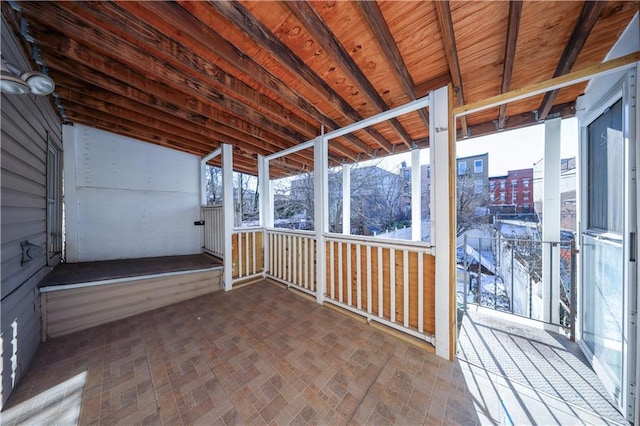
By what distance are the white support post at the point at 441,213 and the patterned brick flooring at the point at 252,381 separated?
1.06ft

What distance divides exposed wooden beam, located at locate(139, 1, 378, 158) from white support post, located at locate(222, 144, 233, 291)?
175 centimetres

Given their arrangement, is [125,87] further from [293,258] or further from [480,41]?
[480,41]

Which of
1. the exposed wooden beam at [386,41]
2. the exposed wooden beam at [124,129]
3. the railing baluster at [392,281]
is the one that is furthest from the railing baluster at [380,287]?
the exposed wooden beam at [124,129]

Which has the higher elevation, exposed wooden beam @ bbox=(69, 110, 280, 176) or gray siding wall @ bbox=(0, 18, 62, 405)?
exposed wooden beam @ bbox=(69, 110, 280, 176)

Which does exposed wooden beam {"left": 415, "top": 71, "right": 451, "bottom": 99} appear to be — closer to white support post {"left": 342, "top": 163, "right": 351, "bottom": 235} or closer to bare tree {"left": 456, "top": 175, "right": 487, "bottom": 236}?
white support post {"left": 342, "top": 163, "right": 351, "bottom": 235}

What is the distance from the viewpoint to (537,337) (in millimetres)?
2148

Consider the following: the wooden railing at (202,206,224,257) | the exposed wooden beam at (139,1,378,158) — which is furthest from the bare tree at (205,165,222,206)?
the exposed wooden beam at (139,1,378,158)

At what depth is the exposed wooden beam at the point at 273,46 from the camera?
1.32 meters

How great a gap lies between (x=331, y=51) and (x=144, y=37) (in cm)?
147

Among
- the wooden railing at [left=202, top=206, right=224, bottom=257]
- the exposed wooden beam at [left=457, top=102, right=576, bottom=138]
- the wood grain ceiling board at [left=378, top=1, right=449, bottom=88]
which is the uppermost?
the wood grain ceiling board at [left=378, top=1, right=449, bottom=88]

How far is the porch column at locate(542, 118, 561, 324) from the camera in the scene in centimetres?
239

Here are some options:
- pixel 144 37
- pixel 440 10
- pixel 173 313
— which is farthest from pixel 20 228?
pixel 440 10

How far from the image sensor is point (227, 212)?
349 centimetres

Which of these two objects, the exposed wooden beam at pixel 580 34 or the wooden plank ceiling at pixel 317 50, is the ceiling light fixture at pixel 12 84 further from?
the exposed wooden beam at pixel 580 34
